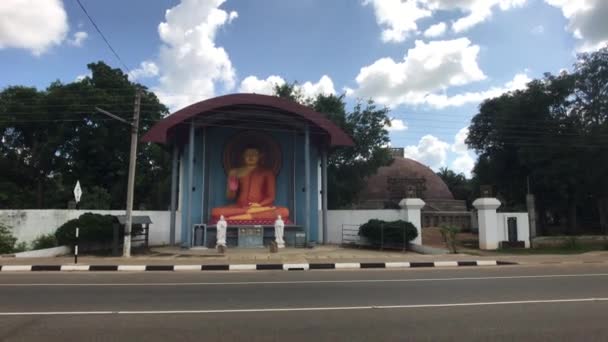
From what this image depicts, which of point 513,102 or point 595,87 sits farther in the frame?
point 513,102

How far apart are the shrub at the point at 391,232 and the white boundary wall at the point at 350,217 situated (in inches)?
36.1

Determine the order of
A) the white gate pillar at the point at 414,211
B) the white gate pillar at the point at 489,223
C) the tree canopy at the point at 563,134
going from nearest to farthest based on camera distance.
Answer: the white gate pillar at the point at 414,211 → the white gate pillar at the point at 489,223 → the tree canopy at the point at 563,134

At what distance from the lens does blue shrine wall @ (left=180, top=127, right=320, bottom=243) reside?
22891mm

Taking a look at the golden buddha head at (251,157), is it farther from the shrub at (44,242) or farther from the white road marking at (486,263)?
the white road marking at (486,263)

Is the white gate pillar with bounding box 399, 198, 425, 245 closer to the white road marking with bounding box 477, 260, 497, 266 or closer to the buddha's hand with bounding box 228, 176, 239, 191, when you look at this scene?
the white road marking with bounding box 477, 260, 497, 266

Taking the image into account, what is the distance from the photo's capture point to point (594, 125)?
26125mm

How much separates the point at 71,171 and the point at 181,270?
2613 cm

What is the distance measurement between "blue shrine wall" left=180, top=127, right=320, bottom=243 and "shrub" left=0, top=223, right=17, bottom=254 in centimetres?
704

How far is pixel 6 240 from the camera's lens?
1845cm

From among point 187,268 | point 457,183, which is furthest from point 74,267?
point 457,183

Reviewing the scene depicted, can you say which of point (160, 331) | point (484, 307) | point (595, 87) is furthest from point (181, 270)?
point (595, 87)

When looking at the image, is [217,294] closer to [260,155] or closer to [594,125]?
[260,155]

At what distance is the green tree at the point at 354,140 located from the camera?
31.5 m

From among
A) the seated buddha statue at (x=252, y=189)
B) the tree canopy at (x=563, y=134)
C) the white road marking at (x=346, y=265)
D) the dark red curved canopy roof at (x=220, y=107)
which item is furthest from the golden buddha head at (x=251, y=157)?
the tree canopy at (x=563, y=134)
